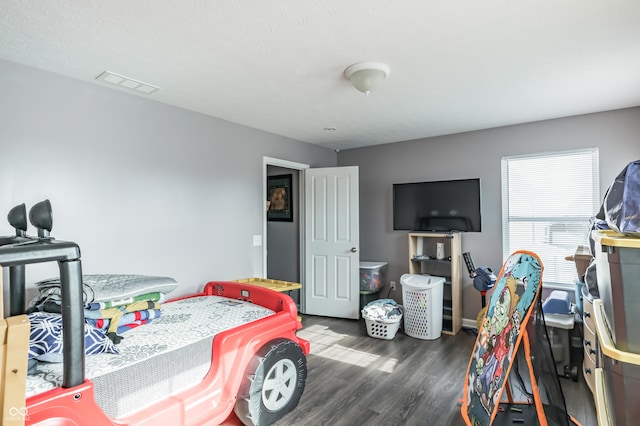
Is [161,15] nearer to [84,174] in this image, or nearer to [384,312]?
[84,174]

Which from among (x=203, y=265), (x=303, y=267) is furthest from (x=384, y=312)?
(x=203, y=265)

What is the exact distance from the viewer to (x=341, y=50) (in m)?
2.06

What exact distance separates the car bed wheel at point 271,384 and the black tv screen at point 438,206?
2.48 metres

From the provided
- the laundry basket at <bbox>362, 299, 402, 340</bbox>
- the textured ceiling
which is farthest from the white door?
the textured ceiling

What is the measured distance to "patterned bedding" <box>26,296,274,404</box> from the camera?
1.43 meters

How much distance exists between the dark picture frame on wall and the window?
9.23 feet

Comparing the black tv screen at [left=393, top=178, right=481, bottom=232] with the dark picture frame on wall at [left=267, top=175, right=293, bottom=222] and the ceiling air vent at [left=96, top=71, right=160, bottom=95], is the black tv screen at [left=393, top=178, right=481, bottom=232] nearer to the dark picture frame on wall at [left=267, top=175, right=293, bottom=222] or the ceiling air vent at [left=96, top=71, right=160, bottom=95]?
the dark picture frame on wall at [left=267, top=175, right=293, bottom=222]

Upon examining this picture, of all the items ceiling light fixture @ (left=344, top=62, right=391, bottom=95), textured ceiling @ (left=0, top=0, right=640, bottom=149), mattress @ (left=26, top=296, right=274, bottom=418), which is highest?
textured ceiling @ (left=0, top=0, right=640, bottom=149)

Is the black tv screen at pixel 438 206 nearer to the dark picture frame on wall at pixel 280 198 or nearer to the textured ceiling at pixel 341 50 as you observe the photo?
the textured ceiling at pixel 341 50

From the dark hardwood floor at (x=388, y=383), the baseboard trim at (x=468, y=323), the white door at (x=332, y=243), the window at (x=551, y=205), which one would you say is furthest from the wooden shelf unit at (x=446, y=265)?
the white door at (x=332, y=243)

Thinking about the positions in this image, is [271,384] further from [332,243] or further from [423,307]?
[332,243]

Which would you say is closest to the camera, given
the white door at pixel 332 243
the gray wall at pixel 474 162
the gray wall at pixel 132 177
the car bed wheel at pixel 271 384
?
the car bed wheel at pixel 271 384

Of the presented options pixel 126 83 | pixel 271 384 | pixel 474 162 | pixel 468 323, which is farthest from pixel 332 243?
pixel 126 83

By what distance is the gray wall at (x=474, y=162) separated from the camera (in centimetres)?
324
